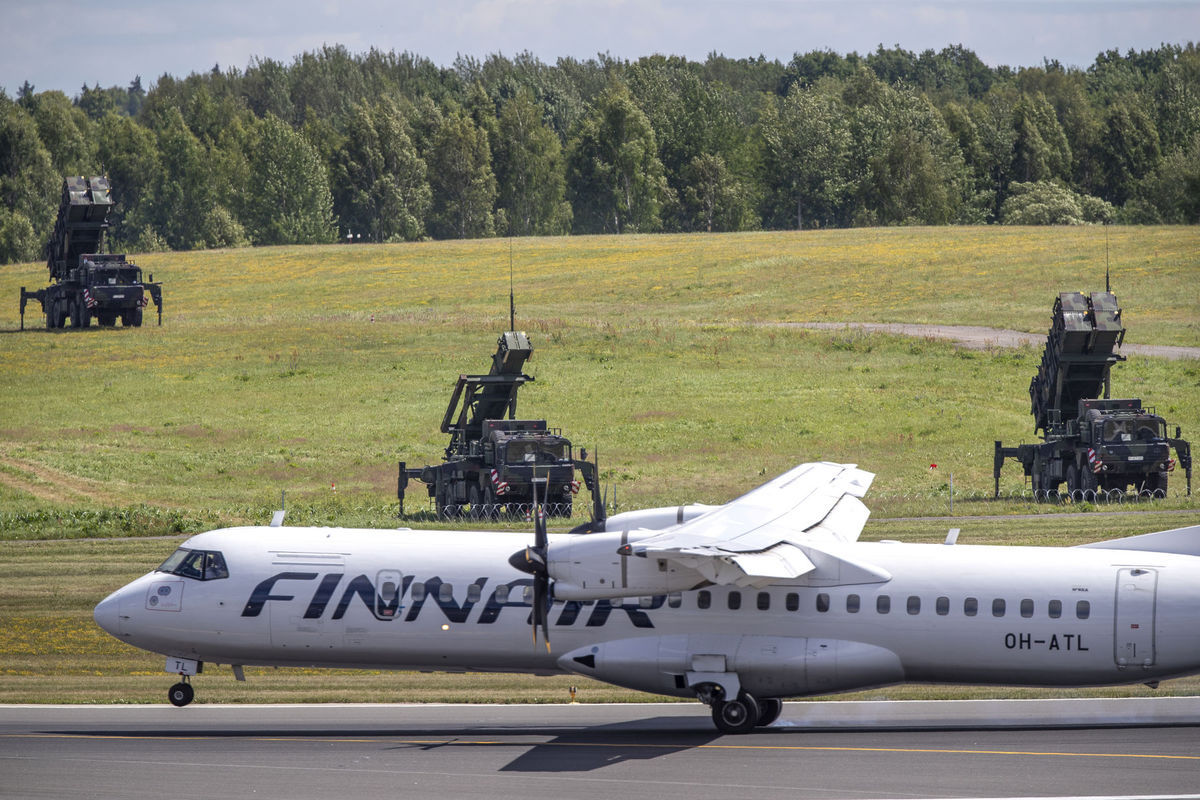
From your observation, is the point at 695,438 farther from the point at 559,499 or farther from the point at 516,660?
the point at 516,660

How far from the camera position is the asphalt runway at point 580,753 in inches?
721

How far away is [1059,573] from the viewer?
21.2 m

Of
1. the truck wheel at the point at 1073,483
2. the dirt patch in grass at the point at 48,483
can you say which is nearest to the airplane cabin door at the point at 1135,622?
the truck wheel at the point at 1073,483

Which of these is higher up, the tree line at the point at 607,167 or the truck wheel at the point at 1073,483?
the tree line at the point at 607,167

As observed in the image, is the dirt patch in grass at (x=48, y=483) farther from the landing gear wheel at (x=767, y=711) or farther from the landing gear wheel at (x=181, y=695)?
the landing gear wheel at (x=767, y=711)

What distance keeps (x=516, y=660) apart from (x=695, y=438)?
1517 inches

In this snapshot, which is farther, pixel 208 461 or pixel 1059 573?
pixel 208 461

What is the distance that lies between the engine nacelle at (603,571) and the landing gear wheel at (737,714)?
2.97 meters

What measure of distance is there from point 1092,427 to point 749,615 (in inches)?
1127

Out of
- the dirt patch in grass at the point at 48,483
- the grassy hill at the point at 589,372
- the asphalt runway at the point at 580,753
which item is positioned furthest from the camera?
the grassy hill at the point at 589,372

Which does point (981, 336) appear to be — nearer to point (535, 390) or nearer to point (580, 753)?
point (535, 390)

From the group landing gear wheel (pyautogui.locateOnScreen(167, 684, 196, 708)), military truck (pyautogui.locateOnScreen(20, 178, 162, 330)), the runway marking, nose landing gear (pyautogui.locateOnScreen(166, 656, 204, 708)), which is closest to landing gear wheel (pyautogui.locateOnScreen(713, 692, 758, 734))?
the runway marking

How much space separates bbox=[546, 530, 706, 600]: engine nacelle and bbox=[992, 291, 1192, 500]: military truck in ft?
100

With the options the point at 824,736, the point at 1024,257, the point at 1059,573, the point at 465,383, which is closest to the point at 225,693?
the point at 824,736
